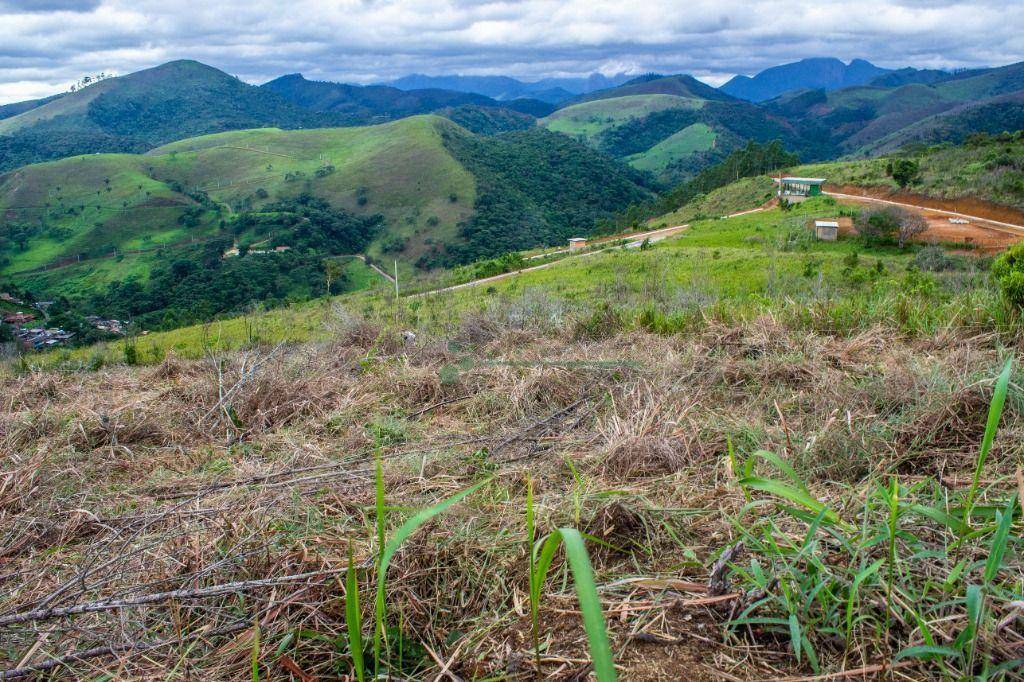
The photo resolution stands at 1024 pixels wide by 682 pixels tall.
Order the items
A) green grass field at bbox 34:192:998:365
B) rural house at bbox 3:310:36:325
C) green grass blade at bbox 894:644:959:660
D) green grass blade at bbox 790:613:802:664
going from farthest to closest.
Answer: rural house at bbox 3:310:36:325 → green grass field at bbox 34:192:998:365 → green grass blade at bbox 790:613:802:664 → green grass blade at bbox 894:644:959:660

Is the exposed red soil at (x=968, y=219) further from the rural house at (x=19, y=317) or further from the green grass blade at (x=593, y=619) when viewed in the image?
the rural house at (x=19, y=317)

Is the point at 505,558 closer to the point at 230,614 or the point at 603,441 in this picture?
the point at 230,614

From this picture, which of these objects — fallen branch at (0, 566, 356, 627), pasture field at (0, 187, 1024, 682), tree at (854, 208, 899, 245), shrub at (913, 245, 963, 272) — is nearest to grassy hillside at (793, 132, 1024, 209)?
tree at (854, 208, 899, 245)

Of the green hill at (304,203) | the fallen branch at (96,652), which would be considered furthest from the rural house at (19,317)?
the fallen branch at (96,652)

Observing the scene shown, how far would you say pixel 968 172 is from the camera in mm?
27641

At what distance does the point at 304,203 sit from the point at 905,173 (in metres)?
72.5

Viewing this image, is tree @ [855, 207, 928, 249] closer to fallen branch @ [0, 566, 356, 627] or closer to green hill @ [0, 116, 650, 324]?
fallen branch @ [0, 566, 356, 627]

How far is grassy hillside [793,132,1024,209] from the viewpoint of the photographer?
2453 cm

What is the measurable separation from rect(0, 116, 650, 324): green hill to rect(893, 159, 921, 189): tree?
42.5 metres


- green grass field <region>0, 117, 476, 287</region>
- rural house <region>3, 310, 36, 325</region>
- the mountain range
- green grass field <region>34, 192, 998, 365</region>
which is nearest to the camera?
green grass field <region>34, 192, 998, 365</region>

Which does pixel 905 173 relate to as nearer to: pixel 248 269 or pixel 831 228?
pixel 831 228

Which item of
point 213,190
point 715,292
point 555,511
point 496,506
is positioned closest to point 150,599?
point 496,506

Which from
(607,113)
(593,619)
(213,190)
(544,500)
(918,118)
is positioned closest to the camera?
(593,619)

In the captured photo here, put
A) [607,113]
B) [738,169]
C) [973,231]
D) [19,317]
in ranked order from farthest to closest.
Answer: [607,113], [738,169], [19,317], [973,231]
